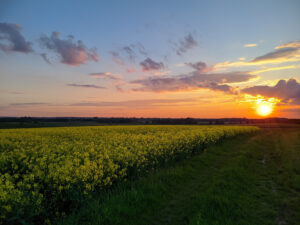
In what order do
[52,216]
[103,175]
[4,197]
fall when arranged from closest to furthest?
1. [4,197]
2. [52,216]
3. [103,175]

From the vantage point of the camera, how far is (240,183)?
9680 mm

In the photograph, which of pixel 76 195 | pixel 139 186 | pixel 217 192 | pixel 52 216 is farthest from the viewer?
pixel 139 186

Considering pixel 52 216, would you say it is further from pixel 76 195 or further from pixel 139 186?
pixel 139 186

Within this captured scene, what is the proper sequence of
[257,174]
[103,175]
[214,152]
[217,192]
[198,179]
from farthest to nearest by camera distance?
[214,152]
[257,174]
[198,179]
[217,192]
[103,175]

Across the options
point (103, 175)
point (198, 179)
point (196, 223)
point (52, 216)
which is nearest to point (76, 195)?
point (52, 216)

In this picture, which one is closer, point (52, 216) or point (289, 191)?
point (52, 216)

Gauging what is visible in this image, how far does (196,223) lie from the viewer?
589 cm

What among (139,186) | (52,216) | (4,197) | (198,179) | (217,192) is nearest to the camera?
(4,197)

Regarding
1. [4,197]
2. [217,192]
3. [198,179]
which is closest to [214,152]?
[198,179]

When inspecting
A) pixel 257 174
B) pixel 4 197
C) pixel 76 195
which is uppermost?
pixel 4 197

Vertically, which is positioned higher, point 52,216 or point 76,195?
point 76,195

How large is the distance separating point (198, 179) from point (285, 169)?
19.9 ft

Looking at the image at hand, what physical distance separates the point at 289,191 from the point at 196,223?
5.65 m

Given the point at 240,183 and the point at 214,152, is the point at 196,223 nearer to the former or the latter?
the point at 240,183
